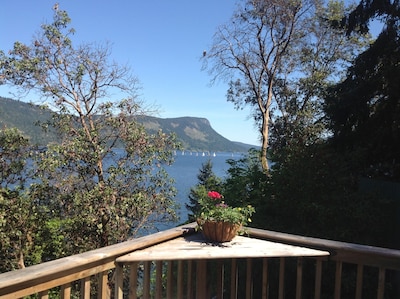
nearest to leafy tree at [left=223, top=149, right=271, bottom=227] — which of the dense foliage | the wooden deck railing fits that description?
the dense foliage

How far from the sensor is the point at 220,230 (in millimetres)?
2074

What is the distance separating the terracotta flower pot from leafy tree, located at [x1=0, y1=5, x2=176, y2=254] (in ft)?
15.9

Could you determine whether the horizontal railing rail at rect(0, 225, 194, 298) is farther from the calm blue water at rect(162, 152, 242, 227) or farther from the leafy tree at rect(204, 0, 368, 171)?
the leafy tree at rect(204, 0, 368, 171)

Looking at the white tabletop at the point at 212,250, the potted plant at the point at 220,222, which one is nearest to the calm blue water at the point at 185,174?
the potted plant at the point at 220,222

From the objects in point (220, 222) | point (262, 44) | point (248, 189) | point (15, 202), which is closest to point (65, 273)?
point (220, 222)

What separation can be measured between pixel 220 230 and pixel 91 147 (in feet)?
18.1

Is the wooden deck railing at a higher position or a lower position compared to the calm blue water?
higher

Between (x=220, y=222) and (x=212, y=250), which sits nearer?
(x=212, y=250)

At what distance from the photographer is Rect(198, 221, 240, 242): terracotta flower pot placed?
207cm

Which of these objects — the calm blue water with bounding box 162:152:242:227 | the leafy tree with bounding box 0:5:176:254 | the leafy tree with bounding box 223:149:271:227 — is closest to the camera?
the leafy tree with bounding box 223:149:271:227

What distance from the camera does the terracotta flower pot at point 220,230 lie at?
207 centimetres

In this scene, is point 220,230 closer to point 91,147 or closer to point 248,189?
point 248,189

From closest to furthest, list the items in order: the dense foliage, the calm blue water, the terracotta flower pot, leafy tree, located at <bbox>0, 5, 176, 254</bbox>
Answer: the terracotta flower pot → the dense foliage → leafy tree, located at <bbox>0, 5, 176, 254</bbox> → the calm blue water

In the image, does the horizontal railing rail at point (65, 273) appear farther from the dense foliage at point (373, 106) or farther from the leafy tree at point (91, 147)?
the leafy tree at point (91, 147)
